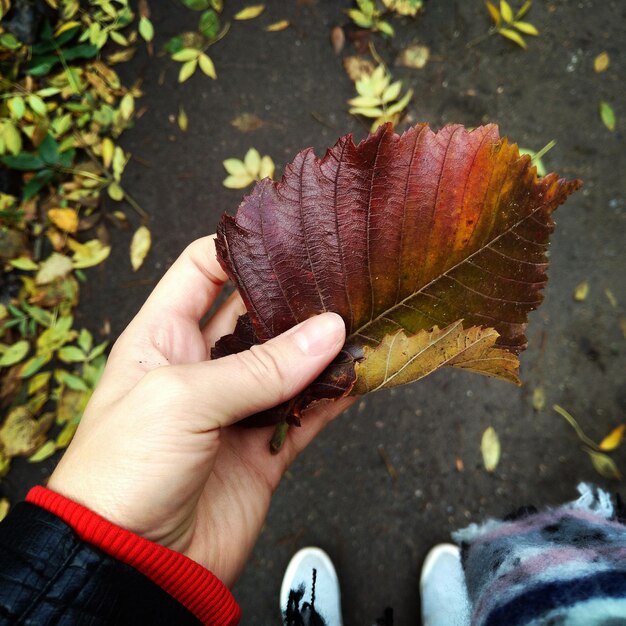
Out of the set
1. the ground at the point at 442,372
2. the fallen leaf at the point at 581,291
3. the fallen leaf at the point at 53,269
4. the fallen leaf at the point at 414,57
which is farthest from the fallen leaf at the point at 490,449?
the fallen leaf at the point at 53,269

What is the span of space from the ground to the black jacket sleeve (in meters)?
1.17

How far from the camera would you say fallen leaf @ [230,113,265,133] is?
242 cm

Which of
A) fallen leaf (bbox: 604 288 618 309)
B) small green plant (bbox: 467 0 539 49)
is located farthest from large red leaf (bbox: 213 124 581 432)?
small green plant (bbox: 467 0 539 49)

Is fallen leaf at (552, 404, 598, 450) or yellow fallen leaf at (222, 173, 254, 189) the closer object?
fallen leaf at (552, 404, 598, 450)

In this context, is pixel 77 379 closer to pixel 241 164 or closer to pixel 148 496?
pixel 241 164

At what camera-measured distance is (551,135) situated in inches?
91.9

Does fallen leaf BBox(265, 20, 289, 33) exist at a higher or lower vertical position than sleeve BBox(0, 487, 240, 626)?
higher

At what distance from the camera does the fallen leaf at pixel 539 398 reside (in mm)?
2182

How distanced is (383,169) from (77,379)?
182 cm

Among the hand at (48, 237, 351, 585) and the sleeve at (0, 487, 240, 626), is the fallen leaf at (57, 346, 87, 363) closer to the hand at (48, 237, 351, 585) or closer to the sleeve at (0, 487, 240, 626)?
the hand at (48, 237, 351, 585)

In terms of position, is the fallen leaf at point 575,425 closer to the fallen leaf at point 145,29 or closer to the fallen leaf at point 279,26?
the fallen leaf at point 279,26

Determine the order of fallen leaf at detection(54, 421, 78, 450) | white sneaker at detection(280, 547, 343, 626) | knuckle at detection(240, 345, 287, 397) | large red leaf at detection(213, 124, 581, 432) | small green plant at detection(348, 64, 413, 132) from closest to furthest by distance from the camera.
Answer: large red leaf at detection(213, 124, 581, 432)
knuckle at detection(240, 345, 287, 397)
white sneaker at detection(280, 547, 343, 626)
fallen leaf at detection(54, 421, 78, 450)
small green plant at detection(348, 64, 413, 132)

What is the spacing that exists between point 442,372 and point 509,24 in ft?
5.22

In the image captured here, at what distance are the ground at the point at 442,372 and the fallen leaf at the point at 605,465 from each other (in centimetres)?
3
